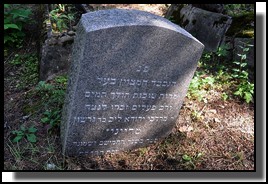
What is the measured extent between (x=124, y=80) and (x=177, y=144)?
1.11 meters

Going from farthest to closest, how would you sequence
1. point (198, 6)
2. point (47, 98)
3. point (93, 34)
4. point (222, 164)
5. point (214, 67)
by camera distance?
point (198, 6) → point (214, 67) → point (47, 98) → point (222, 164) → point (93, 34)

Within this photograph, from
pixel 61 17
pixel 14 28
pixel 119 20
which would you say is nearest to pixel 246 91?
pixel 119 20

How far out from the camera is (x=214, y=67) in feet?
15.6

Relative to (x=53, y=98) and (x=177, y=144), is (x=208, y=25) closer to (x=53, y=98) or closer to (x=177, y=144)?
(x=177, y=144)

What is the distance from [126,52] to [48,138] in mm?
1433

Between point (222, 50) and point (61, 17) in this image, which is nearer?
point (222, 50)

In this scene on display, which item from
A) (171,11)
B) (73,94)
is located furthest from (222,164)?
(171,11)

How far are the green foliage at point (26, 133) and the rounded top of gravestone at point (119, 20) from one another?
149 centimetres

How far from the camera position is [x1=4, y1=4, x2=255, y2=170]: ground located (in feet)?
10.9

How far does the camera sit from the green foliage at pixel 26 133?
11.3ft

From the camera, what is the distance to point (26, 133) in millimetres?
3529

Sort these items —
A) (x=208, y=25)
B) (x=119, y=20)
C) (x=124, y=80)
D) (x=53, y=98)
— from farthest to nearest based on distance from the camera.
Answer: (x=208, y=25) → (x=53, y=98) → (x=124, y=80) → (x=119, y=20)

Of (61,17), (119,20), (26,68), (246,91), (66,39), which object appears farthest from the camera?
(61,17)

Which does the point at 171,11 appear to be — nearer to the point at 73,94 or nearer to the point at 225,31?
the point at 225,31
